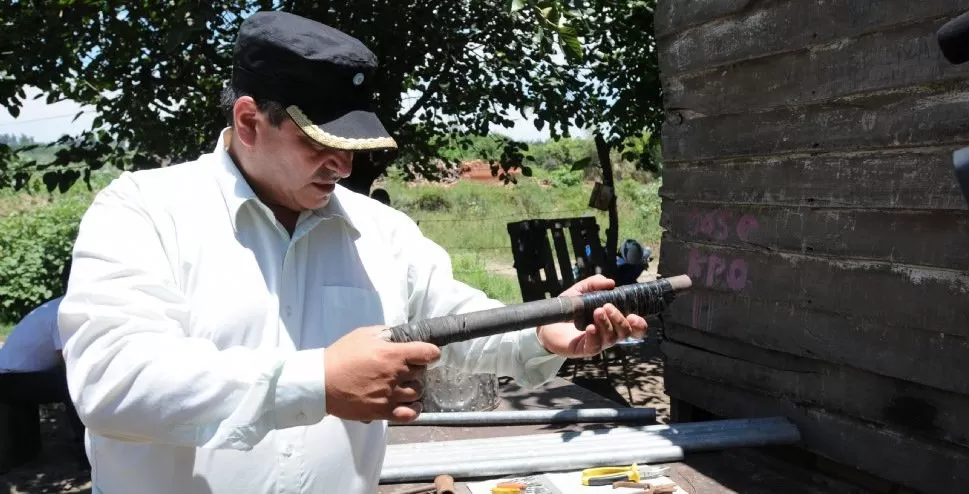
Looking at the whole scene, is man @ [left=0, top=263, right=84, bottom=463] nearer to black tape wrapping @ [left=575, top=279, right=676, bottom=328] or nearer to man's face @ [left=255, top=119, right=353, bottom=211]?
man's face @ [left=255, top=119, right=353, bottom=211]

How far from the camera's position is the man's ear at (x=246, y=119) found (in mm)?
1727

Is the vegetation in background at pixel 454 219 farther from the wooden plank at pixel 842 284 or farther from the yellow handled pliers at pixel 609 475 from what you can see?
the wooden plank at pixel 842 284

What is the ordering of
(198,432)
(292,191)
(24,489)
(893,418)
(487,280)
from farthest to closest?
(487,280) < (24,489) < (893,418) < (292,191) < (198,432)

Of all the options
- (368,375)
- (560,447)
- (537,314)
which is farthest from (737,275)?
(368,375)

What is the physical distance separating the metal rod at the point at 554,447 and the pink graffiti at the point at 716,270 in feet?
2.37

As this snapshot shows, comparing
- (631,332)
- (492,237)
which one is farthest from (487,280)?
(631,332)

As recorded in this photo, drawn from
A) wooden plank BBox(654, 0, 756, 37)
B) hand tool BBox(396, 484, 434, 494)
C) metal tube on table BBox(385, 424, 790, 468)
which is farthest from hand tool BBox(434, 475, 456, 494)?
wooden plank BBox(654, 0, 756, 37)

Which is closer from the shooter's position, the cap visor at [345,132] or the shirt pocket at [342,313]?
the cap visor at [345,132]

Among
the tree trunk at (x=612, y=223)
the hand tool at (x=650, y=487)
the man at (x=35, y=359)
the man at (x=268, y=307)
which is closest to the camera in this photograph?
the man at (x=268, y=307)

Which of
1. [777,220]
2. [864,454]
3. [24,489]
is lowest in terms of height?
[24,489]

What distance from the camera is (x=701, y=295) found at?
4074mm

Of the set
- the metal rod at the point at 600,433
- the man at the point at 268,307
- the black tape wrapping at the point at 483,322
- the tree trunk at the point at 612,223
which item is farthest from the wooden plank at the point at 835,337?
the tree trunk at the point at 612,223

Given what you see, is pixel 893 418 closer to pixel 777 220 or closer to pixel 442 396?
pixel 777 220

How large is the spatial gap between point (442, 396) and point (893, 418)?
205 cm
